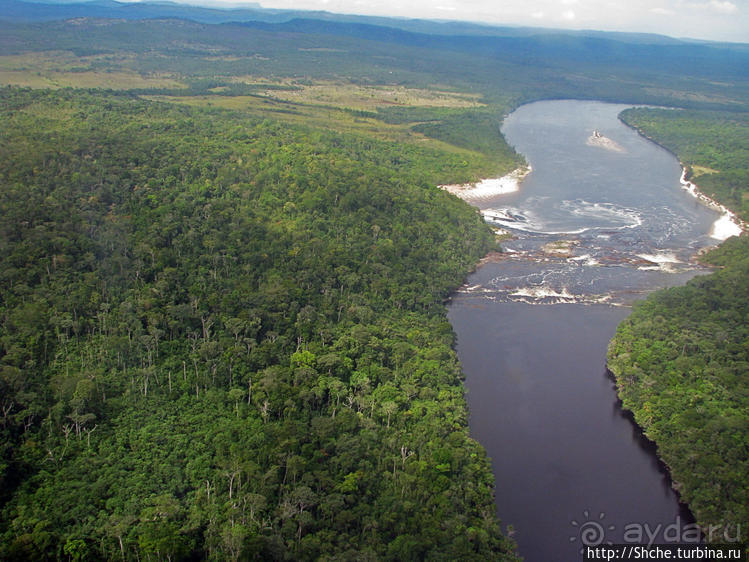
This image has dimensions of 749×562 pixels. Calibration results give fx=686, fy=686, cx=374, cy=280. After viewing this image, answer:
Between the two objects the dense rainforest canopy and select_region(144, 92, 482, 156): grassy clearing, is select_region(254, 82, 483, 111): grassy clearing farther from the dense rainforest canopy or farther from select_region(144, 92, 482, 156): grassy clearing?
the dense rainforest canopy

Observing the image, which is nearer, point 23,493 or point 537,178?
point 23,493

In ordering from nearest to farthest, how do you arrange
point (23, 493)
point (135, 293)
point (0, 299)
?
1. point (23, 493)
2. point (0, 299)
3. point (135, 293)

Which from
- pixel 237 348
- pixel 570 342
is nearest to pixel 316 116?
pixel 570 342

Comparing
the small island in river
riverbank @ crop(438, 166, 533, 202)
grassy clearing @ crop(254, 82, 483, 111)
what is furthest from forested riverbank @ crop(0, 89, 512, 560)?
grassy clearing @ crop(254, 82, 483, 111)

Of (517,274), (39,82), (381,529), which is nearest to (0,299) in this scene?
(381,529)

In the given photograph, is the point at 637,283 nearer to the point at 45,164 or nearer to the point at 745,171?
the point at 745,171


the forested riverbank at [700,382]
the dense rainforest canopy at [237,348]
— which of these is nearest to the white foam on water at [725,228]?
A: the forested riverbank at [700,382]

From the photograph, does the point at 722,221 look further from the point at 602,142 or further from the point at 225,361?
the point at 225,361
